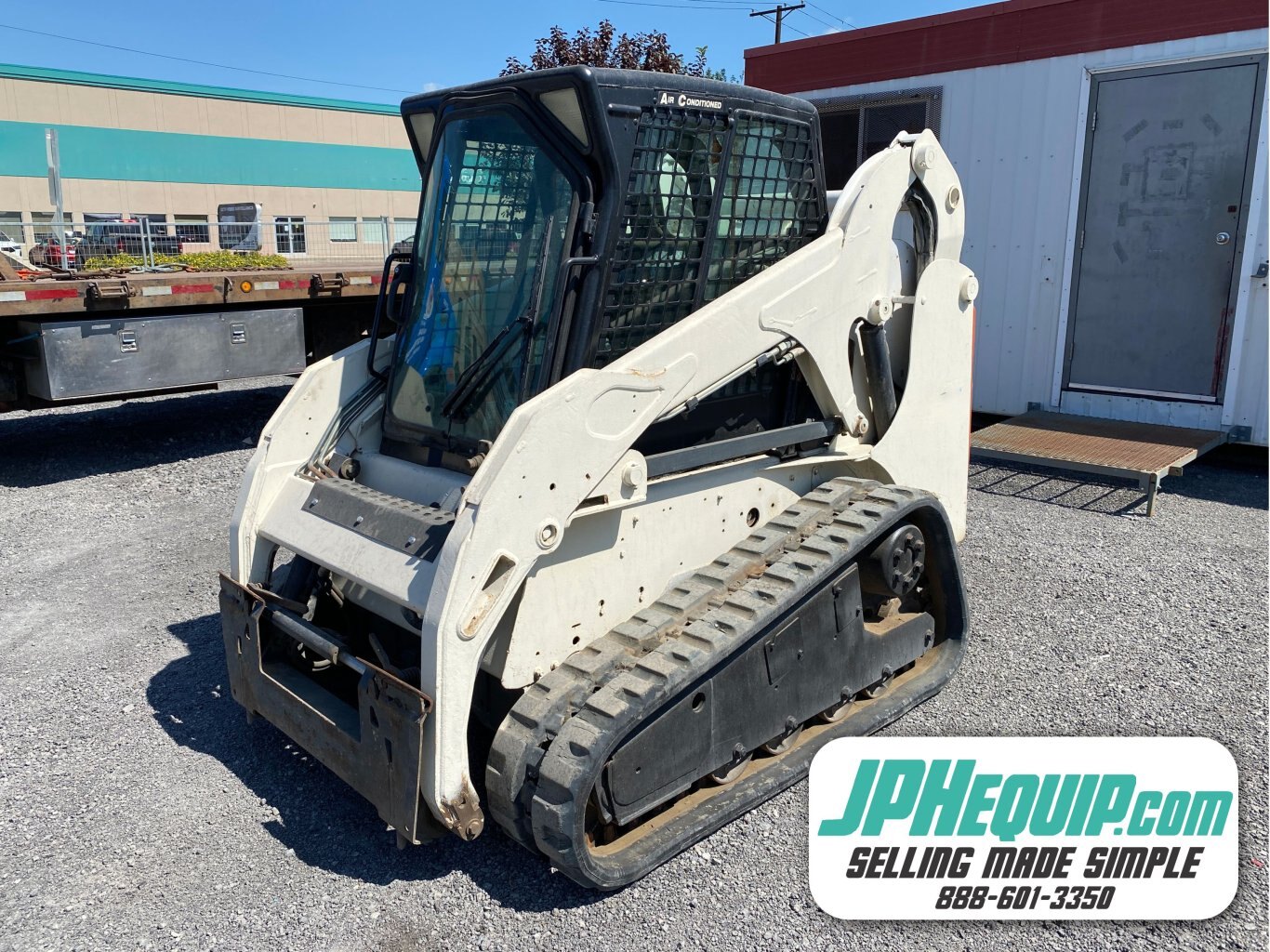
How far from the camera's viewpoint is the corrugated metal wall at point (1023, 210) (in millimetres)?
8312

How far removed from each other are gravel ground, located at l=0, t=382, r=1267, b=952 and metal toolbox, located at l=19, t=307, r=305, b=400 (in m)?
1.23

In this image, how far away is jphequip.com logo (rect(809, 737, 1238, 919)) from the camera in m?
3.13

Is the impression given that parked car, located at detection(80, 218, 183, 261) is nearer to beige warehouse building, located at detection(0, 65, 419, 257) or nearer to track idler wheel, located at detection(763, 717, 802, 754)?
track idler wheel, located at detection(763, 717, 802, 754)

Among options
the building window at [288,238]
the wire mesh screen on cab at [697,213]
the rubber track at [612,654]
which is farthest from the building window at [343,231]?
the rubber track at [612,654]

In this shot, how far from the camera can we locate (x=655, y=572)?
144 inches

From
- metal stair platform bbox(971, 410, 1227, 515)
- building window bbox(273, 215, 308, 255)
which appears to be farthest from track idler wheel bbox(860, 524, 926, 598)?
building window bbox(273, 215, 308, 255)

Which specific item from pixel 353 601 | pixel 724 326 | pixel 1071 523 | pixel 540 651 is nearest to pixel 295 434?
pixel 353 601

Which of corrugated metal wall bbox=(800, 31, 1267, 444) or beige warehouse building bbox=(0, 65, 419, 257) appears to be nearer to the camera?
corrugated metal wall bbox=(800, 31, 1267, 444)

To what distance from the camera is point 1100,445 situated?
7.57m

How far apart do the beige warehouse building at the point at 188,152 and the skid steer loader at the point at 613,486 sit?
23778 mm

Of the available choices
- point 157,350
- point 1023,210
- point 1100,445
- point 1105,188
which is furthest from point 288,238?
point 1100,445

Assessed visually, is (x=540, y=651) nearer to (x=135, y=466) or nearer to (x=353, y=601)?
(x=353, y=601)

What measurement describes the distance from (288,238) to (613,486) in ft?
36.2

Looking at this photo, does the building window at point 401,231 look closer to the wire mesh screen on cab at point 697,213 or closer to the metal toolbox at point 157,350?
the metal toolbox at point 157,350
